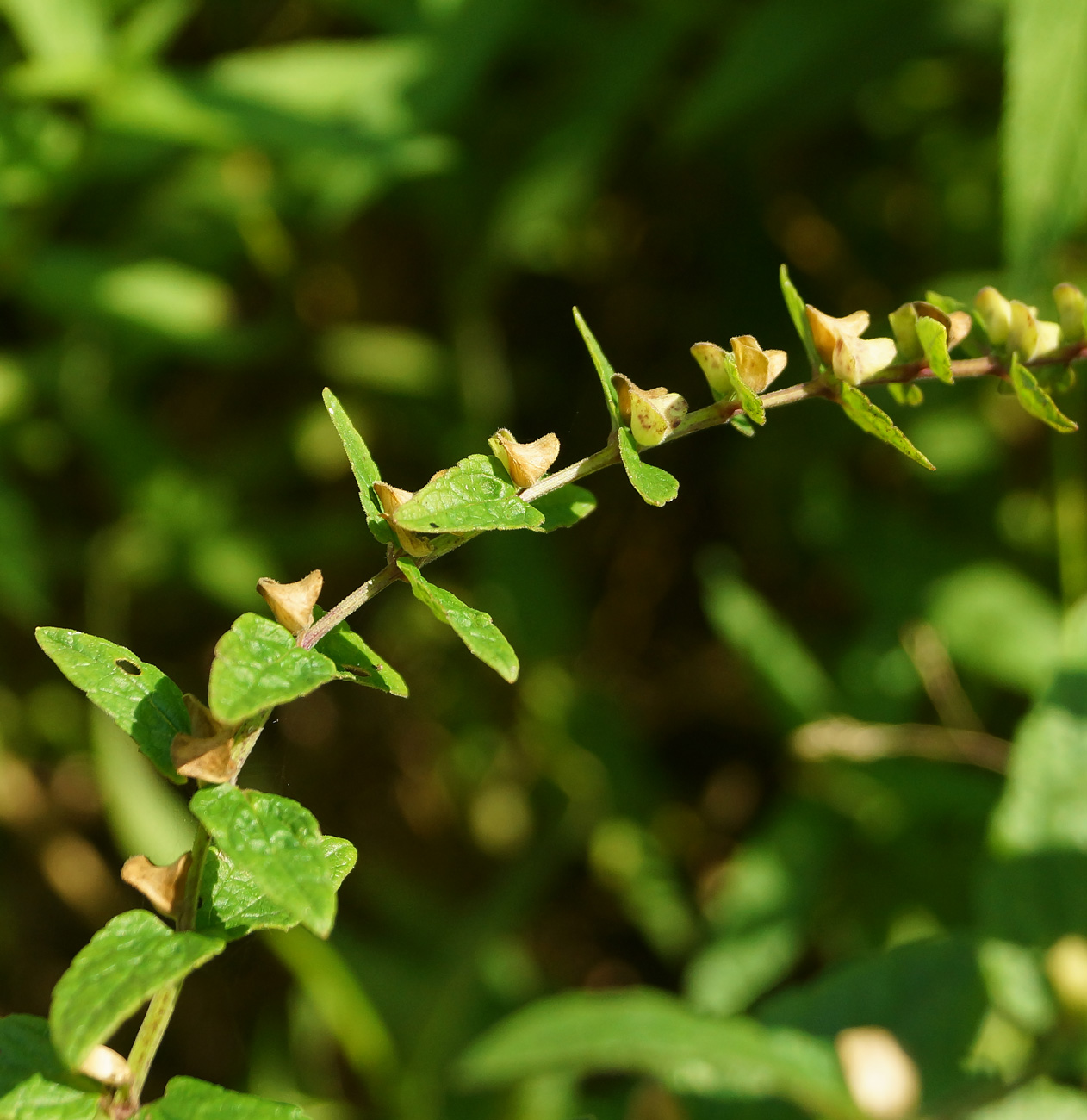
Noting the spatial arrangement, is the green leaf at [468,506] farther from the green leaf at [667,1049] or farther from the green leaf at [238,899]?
the green leaf at [667,1049]

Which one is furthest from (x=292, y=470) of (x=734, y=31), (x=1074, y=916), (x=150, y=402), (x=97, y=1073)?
(x=97, y=1073)

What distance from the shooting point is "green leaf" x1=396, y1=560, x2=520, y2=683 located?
482mm

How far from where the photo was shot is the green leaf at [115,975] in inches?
16.4

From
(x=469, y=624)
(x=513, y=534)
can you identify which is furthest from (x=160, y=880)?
(x=513, y=534)

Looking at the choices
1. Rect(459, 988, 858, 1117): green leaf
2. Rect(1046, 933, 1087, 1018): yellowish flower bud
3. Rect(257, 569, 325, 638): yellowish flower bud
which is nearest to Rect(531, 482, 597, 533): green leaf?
Rect(257, 569, 325, 638): yellowish flower bud

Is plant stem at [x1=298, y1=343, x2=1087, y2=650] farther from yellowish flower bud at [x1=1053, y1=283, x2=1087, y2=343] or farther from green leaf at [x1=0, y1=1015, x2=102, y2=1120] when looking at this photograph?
green leaf at [x1=0, y1=1015, x2=102, y2=1120]

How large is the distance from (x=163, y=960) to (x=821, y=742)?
92 centimetres

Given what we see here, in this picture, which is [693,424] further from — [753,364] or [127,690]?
[127,690]

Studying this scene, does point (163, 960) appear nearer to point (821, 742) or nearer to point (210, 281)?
point (821, 742)

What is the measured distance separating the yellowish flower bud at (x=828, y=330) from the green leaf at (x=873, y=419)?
23mm

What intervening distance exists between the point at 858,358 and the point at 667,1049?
577 millimetres

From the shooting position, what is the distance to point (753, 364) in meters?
0.55

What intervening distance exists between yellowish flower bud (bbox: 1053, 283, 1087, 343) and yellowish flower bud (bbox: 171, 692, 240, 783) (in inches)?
18.5

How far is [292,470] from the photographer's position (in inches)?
70.0
